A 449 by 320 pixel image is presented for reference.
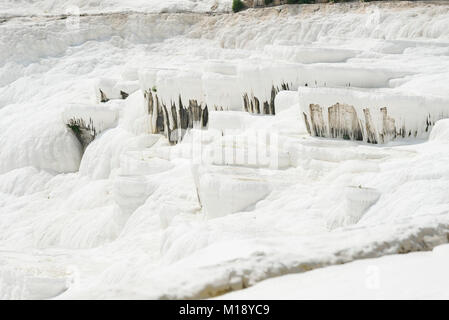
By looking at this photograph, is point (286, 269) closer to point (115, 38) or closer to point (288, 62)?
point (288, 62)

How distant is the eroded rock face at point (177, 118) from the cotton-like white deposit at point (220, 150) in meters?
0.04

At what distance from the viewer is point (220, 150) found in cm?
1171

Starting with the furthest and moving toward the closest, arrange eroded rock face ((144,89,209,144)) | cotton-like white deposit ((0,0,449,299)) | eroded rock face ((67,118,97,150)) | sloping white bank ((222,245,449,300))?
eroded rock face ((67,118,97,150)) < eroded rock face ((144,89,209,144)) < cotton-like white deposit ((0,0,449,299)) < sloping white bank ((222,245,449,300))

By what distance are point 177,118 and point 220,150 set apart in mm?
5492

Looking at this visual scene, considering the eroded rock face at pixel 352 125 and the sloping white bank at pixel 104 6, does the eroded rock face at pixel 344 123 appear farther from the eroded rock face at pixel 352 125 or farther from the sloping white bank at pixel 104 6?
the sloping white bank at pixel 104 6

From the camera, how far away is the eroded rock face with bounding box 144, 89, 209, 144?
16.7m

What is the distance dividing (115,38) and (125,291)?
74.8 feet

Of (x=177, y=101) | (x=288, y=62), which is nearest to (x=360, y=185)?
(x=288, y=62)

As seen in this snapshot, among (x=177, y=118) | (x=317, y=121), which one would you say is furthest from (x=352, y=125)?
(x=177, y=118)

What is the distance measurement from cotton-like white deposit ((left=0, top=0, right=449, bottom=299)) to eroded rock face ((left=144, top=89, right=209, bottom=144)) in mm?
40

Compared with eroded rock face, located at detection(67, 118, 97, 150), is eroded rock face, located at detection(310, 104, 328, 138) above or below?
above

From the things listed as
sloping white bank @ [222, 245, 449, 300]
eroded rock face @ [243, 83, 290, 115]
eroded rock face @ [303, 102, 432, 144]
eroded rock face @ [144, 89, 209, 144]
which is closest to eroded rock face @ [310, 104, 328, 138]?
eroded rock face @ [303, 102, 432, 144]

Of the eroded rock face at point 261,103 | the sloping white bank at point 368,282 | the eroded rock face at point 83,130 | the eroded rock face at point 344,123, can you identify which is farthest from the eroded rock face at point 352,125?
the eroded rock face at point 83,130

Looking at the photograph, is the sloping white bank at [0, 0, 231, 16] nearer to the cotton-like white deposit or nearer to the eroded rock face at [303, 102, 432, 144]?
the cotton-like white deposit
